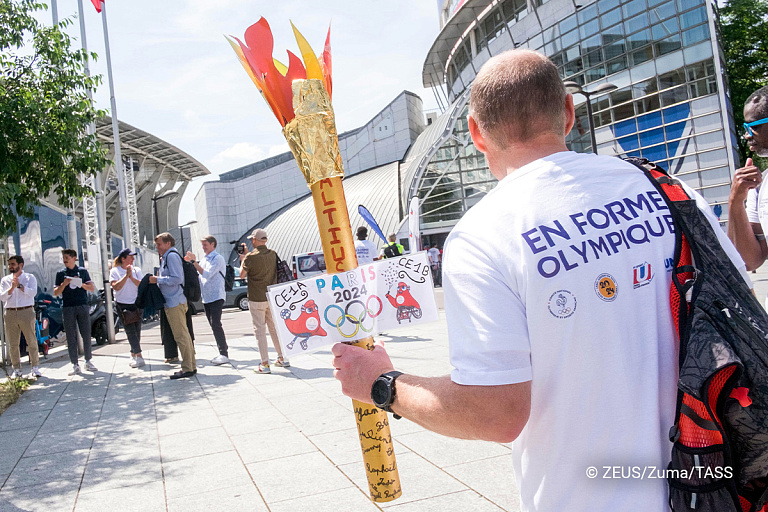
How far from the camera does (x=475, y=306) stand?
1217mm

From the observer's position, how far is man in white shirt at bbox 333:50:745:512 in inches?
47.8

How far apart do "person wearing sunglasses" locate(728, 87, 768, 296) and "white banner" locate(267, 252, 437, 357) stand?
1860 mm

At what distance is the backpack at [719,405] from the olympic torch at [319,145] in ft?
2.85

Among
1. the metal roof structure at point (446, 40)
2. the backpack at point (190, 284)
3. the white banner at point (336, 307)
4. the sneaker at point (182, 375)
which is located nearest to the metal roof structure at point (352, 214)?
the metal roof structure at point (446, 40)

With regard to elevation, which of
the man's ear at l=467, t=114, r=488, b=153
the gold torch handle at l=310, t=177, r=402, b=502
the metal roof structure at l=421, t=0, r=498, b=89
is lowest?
the gold torch handle at l=310, t=177, r=402, b=502

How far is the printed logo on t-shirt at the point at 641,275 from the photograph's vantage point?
125cm

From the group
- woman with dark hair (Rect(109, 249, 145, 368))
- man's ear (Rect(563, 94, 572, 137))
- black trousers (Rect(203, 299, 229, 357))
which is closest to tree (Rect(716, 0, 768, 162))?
black trousers (Rect(203, 299, 229, 357))

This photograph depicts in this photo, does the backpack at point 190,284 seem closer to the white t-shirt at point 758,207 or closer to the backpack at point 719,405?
the white t-shirt at point 758,207

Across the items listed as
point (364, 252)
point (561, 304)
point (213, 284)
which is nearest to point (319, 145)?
point (561, 304)

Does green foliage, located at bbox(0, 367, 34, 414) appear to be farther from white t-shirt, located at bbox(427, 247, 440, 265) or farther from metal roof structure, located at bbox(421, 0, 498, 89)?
metal roof structure, located at bbox(421, 0, 498, 89)

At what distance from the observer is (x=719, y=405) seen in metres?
1.14

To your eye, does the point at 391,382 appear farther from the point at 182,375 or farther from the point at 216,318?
the point at 216,318

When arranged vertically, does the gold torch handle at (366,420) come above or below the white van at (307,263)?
below

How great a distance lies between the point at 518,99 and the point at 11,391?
27.5 ft
